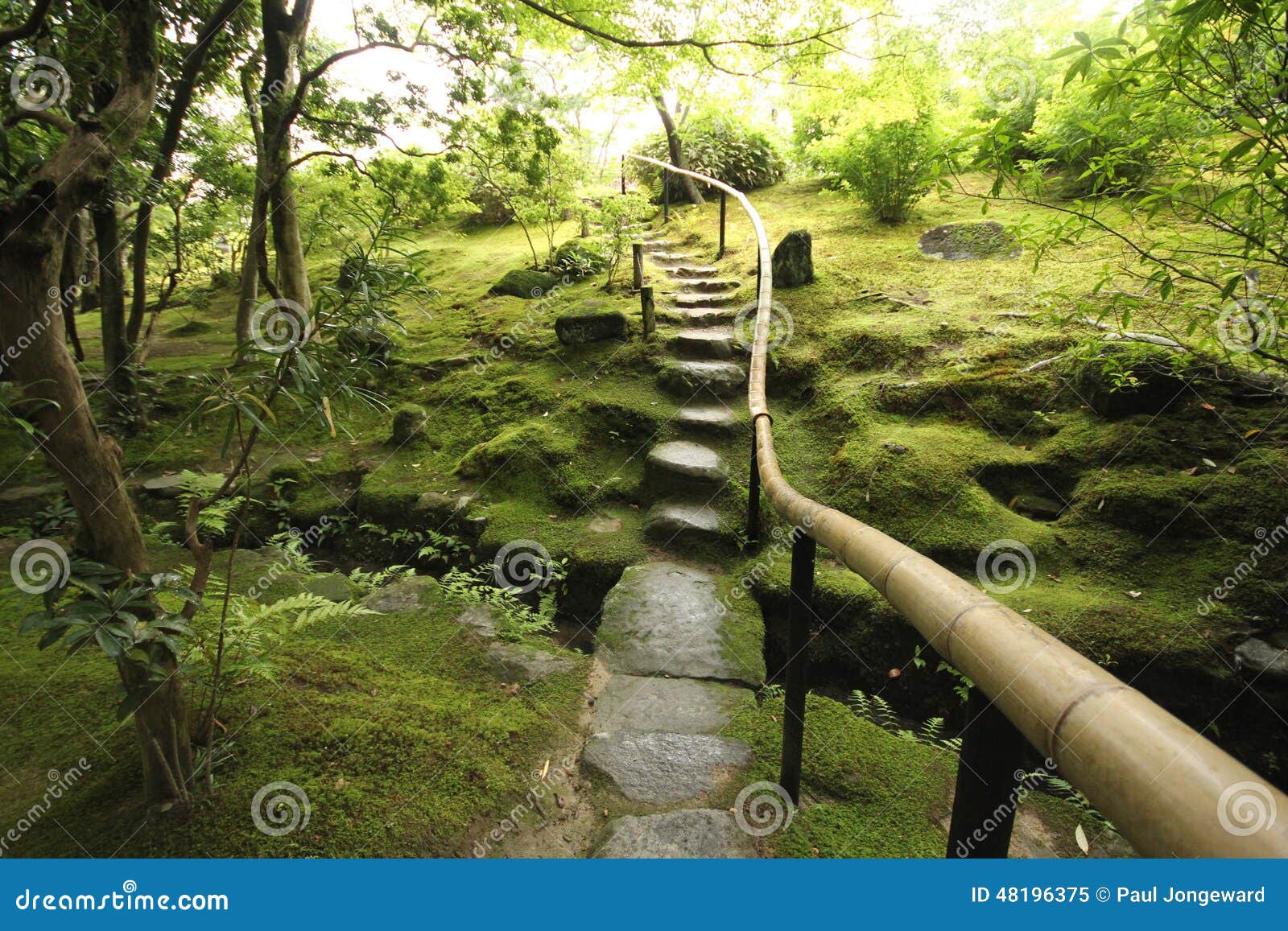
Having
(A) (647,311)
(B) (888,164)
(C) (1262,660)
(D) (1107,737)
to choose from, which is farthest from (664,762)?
(B) (888,164)

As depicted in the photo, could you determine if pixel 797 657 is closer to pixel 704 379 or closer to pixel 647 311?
pixel 704 379

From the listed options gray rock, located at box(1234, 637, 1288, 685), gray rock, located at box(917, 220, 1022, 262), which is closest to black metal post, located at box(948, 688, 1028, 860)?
gray rock, located at box(1234, 637, 1288, 685)

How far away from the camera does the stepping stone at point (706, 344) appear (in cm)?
554

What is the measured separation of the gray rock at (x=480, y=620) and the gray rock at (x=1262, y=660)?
352 centimetres

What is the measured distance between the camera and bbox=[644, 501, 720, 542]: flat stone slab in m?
3.88

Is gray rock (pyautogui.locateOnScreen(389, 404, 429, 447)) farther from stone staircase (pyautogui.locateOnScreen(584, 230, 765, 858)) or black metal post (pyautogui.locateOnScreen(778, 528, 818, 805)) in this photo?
black metal post (pyautogui.locateOnScreen(778, 528, 818, 805))

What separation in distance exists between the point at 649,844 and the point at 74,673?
2.47m

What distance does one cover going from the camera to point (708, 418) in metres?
4.79

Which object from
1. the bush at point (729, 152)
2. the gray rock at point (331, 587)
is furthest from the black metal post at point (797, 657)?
the bush at point (729, 152)

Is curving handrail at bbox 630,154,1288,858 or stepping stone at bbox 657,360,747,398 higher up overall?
curving handrail at bbox 630,154,1288,858

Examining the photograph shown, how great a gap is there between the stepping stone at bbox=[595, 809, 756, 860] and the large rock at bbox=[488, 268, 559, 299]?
24.0ft

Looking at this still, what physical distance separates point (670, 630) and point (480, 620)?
1.07 meters

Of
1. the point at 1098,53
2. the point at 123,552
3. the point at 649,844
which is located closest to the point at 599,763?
the point at 649,844

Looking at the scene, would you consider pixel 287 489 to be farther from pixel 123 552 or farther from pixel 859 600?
pixel 859 600
